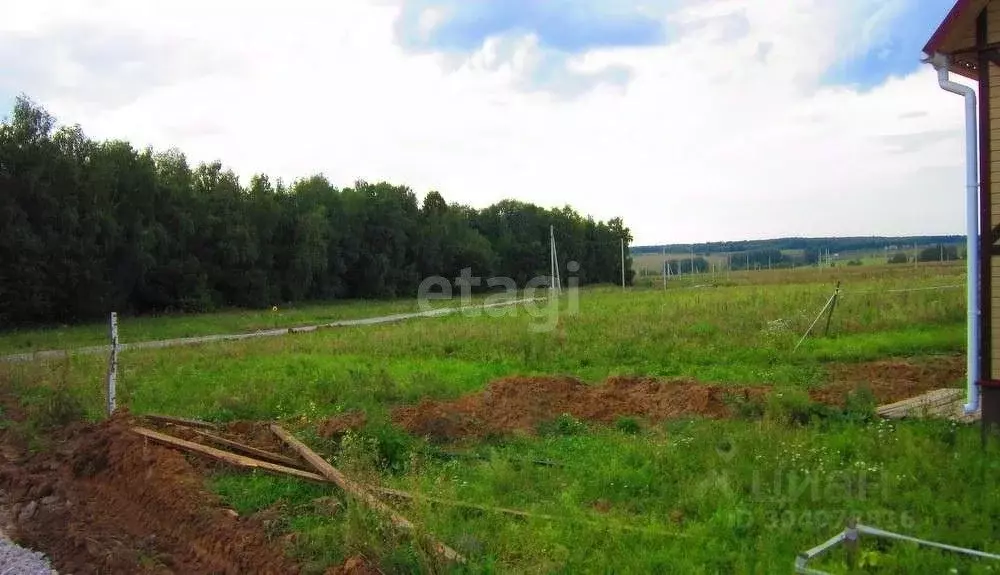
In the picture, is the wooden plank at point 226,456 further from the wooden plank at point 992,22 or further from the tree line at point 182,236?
the tree line at point 182,236

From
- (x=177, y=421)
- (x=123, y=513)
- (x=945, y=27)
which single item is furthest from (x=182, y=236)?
(x=945, y=27)

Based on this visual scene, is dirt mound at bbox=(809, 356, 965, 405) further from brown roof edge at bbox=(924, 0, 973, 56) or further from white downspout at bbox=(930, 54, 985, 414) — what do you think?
brown roof edge at bbox=(924, 0, 973, 56)

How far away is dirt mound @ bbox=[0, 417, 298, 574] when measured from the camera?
5.34 metres

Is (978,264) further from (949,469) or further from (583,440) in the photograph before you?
(583,440)

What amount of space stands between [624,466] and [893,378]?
6.28 meters

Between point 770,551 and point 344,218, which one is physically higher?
point 344,218

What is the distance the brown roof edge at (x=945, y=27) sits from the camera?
281 inches

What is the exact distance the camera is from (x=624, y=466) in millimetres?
6852

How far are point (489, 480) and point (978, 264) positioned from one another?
214 inches

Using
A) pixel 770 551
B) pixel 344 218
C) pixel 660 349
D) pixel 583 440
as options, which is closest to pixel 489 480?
pixel 583 440

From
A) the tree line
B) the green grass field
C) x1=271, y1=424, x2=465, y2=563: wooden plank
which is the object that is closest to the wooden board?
the green grass field

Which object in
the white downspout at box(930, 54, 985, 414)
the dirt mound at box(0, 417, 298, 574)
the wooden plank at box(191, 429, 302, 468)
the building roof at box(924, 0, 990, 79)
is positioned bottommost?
the dirt mound at box(0, 417, 298, 574)

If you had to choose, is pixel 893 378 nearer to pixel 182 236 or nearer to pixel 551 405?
pixel 551 405

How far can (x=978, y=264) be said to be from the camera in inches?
293
